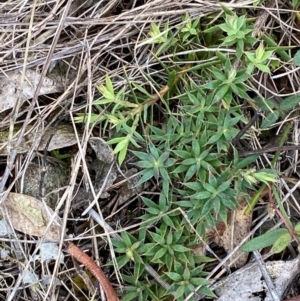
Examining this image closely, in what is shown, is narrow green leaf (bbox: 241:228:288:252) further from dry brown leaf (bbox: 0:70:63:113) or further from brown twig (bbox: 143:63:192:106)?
dry brown leaf (bbox: 0:70:63:113)

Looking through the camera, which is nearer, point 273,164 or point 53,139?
point 273,164

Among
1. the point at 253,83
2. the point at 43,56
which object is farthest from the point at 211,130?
the point at 43,56

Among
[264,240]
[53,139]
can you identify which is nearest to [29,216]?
[53,139]

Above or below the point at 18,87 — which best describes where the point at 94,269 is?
below

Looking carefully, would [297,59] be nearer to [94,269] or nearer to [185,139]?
[185,139]

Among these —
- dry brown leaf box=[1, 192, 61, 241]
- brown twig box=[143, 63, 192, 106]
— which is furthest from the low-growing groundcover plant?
dry brown leaf box=[1, 192, 61, 241]

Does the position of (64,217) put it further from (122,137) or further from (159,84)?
(159,84)
